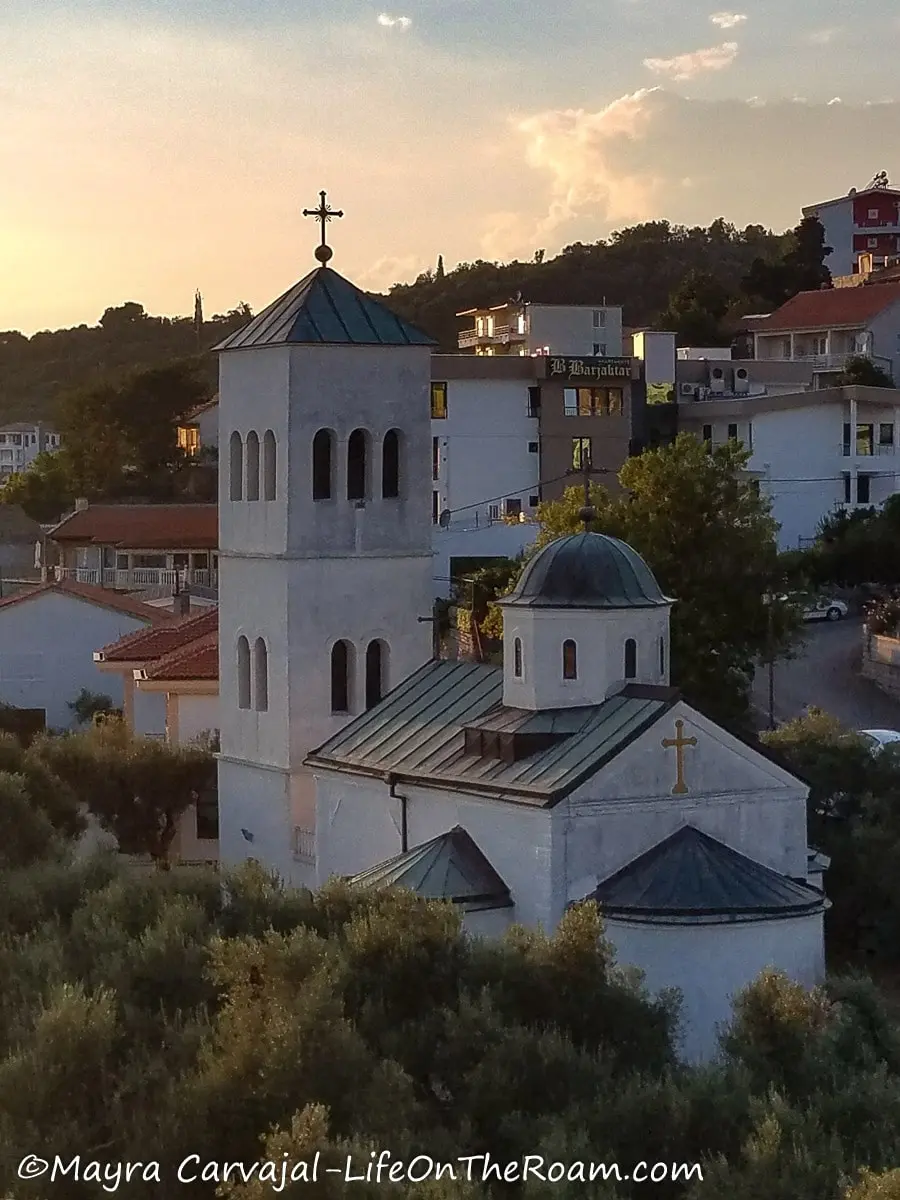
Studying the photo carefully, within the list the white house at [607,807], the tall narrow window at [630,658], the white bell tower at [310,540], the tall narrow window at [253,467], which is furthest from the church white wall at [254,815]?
the tall narrow window at [630,658]

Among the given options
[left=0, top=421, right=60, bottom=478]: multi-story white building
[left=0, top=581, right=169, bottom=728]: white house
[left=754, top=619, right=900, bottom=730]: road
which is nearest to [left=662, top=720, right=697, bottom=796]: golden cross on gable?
[left=754, top=619, right=900, bottom=730]: road

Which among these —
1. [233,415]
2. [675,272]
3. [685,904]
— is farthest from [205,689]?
[675,272]

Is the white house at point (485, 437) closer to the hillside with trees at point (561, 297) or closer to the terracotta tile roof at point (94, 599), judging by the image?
the terracotta tile roof at point (94, 599)

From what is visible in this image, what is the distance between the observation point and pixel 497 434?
6306 cm

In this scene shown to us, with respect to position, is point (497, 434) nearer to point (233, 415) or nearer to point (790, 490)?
point (790, 490)

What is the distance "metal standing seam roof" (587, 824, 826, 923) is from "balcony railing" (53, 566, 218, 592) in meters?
38.9

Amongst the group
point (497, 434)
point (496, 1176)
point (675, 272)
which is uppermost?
point (675, 272)

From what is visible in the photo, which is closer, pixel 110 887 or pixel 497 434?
pixel 110 887

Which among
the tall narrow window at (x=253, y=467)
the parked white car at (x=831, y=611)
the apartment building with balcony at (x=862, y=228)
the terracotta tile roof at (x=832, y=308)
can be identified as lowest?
the parked white car at (x=831, y=611)

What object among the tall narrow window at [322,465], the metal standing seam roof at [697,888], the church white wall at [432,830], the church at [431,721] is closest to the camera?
the metal standing seam roof at [697,888]

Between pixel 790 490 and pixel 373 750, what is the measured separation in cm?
3614

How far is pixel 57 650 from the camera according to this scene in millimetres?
47219

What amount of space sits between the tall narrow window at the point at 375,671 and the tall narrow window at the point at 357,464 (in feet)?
7.40

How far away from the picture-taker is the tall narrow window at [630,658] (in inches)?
998
